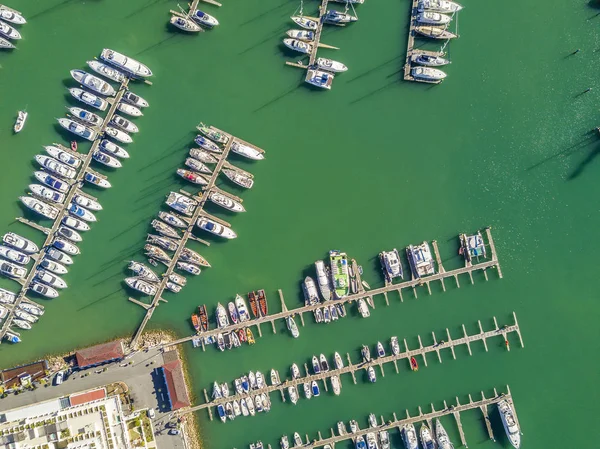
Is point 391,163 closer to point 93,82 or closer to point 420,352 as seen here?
point 420,352

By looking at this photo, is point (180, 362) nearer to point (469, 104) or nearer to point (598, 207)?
point (469, 104)

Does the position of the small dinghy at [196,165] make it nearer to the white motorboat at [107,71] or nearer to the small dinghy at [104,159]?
the small dinghy at [104,159]

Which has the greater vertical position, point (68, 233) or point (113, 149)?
point (113, 149)

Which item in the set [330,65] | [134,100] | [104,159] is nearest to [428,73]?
[330,65]

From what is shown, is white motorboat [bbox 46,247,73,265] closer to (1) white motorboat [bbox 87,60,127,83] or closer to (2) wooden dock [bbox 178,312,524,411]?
(1) white motorboat [bbox 87,60,127,83]

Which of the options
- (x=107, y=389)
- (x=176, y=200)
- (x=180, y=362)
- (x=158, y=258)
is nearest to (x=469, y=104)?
(x=176, y=200)

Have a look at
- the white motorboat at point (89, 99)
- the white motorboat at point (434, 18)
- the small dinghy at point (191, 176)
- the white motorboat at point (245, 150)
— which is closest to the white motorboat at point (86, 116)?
the white motorboat at point (89, 99)

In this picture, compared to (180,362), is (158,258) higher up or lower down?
higher up

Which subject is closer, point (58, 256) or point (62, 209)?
point (58, 256)
